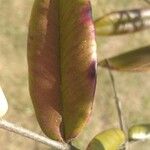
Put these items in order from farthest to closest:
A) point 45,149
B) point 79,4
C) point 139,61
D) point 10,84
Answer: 1. point 10,84
2. point 45,149
3. point 139,61
4. point 79,4

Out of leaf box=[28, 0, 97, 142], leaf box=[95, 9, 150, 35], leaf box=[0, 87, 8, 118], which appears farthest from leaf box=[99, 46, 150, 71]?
leaf box=[0, 87, 8, 118]

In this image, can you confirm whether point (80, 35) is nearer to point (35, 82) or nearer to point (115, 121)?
point (35, 82)

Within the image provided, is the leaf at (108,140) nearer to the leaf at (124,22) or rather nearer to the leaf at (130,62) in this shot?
the leaf at (130,62)

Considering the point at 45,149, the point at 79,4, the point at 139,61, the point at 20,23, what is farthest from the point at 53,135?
the point at 20,23

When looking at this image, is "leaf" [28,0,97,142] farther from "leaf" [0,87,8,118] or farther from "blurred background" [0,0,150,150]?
"blurred background" [0,0,150,150]

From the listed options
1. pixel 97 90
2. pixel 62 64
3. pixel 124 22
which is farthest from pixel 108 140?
pixel 97 90

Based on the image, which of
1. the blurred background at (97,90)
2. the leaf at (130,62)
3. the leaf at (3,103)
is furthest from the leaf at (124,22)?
the blurred background at (97,90)
